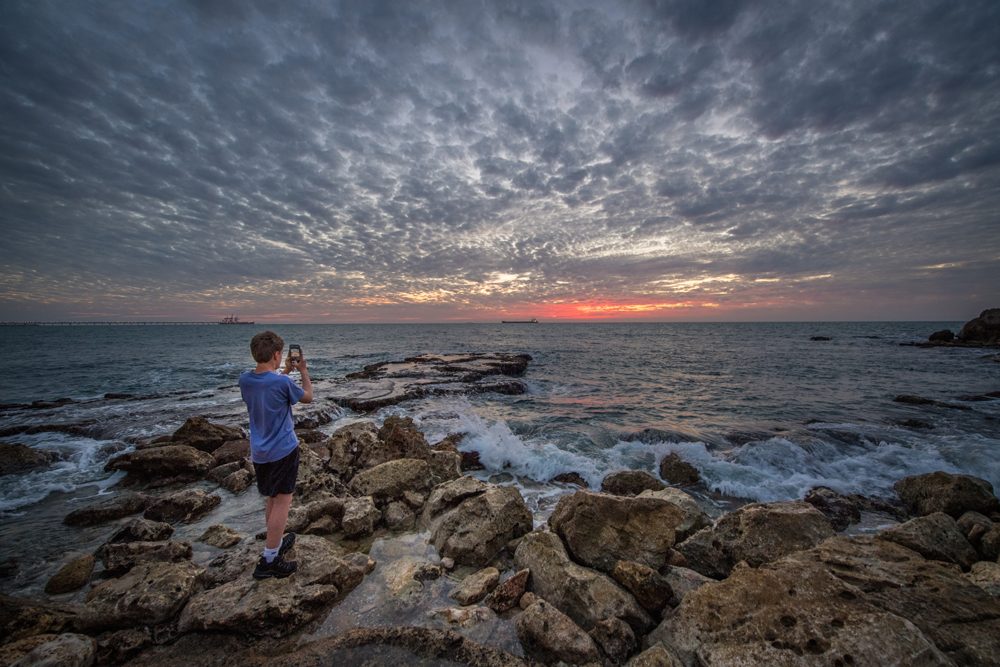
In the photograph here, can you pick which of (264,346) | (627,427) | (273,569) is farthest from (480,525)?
(627,427)

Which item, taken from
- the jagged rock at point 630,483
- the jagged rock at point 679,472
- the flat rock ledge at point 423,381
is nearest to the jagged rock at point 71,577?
the jagged rock at point 630,483

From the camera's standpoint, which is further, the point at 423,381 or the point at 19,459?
the point at 423,381

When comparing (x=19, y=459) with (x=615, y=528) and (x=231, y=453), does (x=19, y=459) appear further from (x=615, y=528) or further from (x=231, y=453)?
(x=615, y=528)

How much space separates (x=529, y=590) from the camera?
4680 mm

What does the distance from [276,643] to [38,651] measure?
1903 millimetres

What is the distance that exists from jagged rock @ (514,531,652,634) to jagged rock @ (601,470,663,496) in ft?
14.9

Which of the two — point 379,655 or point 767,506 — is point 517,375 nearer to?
point 767,506

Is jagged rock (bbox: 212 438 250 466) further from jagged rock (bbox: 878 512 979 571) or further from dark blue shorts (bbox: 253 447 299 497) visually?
jagged rock (bbox: 878 512 979 571)

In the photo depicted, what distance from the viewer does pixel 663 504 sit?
577 cm

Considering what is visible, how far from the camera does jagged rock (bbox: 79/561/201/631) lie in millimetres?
4004

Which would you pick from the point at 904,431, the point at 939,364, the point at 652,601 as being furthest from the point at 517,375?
the point at 939,364

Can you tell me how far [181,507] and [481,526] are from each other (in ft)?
19.7

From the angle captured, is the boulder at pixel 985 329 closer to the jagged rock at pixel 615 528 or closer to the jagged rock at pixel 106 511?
the jagged rock at pixel 615 528

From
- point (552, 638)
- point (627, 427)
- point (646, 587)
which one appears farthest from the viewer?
point (627, 427)
